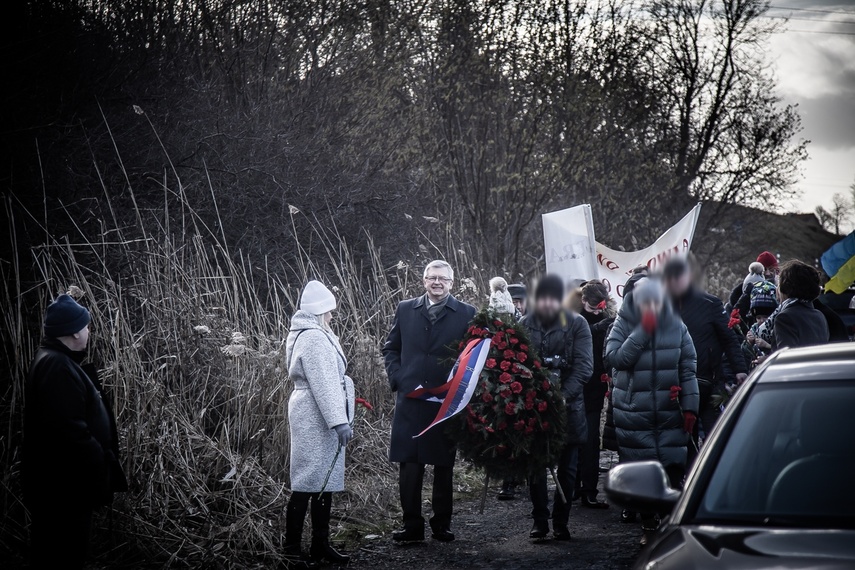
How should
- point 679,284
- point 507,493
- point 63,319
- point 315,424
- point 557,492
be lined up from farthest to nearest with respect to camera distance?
1. point 507,493
2. point 557,492
3. point 315,424
4. point 63,319
5. point 679,284

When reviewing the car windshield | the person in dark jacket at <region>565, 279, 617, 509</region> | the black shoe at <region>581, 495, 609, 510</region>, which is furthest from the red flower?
the car windshield

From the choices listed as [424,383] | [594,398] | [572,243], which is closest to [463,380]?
[424,383]

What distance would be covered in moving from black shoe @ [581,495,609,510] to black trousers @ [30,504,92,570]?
5.08 meters

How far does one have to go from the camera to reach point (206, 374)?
8203mm

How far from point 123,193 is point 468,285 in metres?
4.18

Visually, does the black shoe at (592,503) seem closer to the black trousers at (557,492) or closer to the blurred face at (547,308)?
the black trousers at (557,492)

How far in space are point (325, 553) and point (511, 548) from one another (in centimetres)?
145

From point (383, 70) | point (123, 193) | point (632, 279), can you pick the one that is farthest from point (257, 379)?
point (383, 70)

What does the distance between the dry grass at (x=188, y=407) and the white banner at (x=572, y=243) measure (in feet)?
8.83

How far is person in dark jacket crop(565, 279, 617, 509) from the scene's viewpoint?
8.86 meters

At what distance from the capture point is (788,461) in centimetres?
330

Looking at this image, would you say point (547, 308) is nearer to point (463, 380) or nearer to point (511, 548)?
point (463, 380)

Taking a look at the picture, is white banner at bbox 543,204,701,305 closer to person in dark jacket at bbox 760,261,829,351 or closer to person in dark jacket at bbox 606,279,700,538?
person in dark jacket at bbox 760,261,829,351

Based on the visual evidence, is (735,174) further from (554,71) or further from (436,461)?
(436,461)
